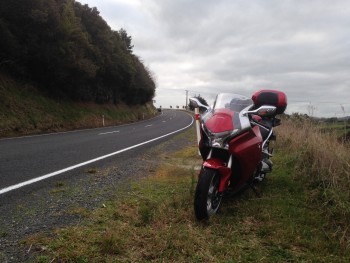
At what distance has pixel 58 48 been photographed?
22500 mm

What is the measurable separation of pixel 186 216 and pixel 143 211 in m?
0.52

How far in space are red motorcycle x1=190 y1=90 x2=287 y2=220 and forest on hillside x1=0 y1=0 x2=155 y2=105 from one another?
57.8 feet

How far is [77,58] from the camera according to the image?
24.5 m

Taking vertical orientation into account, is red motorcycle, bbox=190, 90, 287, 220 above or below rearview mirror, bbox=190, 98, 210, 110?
below

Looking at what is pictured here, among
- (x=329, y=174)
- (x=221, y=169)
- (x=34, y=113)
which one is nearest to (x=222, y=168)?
(x=221, y=169)

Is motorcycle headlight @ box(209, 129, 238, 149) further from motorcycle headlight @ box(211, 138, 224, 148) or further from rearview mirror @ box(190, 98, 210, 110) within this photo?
rearview mirror @ box(190, 98, 210, 110)

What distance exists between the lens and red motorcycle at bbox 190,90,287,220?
13.5ft

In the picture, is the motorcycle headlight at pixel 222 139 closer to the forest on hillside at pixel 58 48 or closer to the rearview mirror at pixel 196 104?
the rearview mirror at pixel 196 104

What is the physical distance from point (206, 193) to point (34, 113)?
18615mm

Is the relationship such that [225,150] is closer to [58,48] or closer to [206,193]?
[206,193]

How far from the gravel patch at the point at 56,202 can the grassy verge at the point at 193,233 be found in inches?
7.0

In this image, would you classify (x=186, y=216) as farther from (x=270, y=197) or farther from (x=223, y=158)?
(x=270, y=197)

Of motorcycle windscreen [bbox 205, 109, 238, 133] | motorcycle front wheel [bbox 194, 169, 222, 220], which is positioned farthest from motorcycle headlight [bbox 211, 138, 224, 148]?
motorcycle front wheel [bbox 194, 169, 222, 220]

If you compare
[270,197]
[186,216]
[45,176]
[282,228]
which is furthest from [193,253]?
[45,176]
